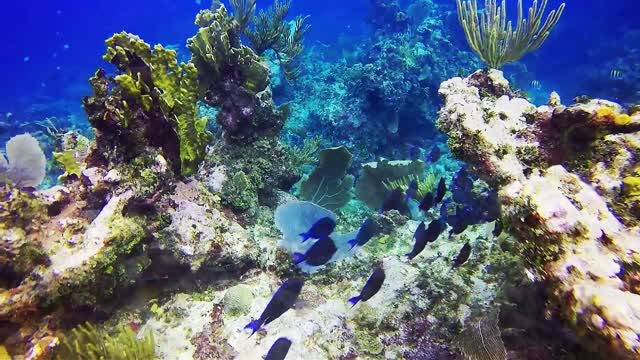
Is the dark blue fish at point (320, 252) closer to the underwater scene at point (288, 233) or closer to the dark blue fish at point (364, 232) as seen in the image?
the underwater scene at point (288, 233)

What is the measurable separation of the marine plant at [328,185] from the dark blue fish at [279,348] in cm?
355

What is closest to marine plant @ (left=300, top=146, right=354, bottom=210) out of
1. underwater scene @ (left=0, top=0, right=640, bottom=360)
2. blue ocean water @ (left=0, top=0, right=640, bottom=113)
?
underwater scene @ (left=0, top=0, right=640, bottom=360)

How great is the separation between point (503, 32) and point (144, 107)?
4.21m

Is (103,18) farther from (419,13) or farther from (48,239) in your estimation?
(48,239)

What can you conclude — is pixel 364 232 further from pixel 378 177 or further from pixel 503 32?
pixel 378 177

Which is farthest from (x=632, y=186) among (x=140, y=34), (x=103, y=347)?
(x=140, y=34)

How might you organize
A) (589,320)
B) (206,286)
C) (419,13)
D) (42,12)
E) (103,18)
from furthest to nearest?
(42,12), (103,18), (419,13), (206,286), (589,320)

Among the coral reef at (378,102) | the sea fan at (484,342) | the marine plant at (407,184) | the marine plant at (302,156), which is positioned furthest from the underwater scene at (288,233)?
the coral reef at (378,102)

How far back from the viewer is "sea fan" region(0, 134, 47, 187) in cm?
334

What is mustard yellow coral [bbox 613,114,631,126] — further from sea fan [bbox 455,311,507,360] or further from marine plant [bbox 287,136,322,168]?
marine plant [bbox 287,136,322,168]

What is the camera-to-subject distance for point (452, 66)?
12602 millimetres

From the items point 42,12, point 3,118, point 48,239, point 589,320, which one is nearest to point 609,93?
point 589,320

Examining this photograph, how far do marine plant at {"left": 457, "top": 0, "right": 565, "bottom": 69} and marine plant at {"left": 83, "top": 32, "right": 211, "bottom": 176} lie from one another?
3443 millimetres

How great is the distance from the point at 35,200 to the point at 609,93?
23.8m
